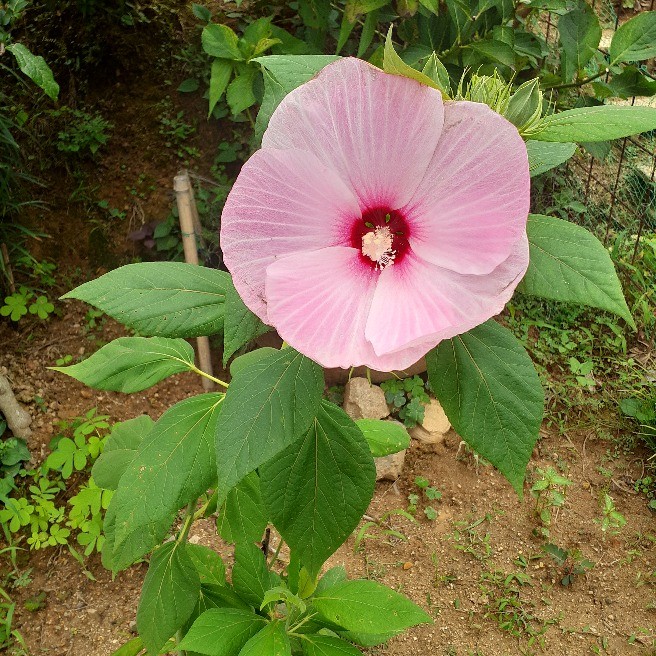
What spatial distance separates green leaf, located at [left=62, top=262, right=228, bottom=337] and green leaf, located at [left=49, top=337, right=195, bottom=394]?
0.89ft

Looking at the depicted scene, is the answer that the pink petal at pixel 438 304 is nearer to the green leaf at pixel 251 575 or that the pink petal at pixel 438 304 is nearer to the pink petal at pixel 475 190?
the pink petal at pixel 475 190

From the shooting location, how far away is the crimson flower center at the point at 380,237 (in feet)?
2.36

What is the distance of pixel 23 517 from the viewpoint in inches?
102

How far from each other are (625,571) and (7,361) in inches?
103

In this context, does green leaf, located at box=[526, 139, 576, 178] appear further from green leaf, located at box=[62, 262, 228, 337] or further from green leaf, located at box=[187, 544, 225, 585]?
green leaf, located at box=[187, 544, 225, 585]

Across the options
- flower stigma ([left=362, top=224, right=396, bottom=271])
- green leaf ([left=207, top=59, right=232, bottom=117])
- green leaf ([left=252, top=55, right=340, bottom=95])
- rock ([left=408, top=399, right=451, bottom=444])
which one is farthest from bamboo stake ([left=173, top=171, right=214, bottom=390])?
flower stigma ([left=362, top=224, right=396, bottom=271])

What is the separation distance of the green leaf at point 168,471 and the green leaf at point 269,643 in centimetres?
32

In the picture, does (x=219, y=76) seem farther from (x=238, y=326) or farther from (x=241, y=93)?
(x=238, y=326)

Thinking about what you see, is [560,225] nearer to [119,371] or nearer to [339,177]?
[339,177]

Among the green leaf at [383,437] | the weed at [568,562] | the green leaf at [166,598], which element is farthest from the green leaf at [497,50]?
the weed at [568,562]

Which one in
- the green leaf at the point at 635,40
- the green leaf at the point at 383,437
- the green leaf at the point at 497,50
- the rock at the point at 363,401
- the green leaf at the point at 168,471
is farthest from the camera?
the rock at the point at 363,401

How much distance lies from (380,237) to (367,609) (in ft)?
3.05

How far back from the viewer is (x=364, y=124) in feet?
2.17

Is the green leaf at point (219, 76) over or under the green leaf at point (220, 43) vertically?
under
